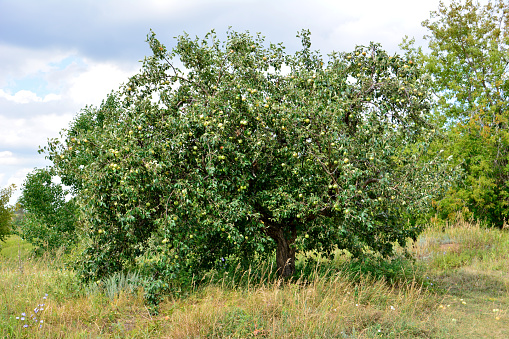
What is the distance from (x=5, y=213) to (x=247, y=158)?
16.9 m

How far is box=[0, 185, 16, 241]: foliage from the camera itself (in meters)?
18.8

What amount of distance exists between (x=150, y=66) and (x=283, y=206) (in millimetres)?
3609

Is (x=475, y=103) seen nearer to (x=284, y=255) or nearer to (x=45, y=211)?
(x=284, y=255)

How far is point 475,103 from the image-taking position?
1645cm

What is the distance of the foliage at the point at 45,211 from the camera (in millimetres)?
14289

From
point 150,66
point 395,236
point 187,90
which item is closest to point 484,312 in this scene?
point 395,236

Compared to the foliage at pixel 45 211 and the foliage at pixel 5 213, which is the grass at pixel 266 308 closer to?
the foliage at pixel 45 211

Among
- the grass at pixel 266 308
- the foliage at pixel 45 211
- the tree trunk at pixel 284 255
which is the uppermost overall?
the foliage at pixel 45 211

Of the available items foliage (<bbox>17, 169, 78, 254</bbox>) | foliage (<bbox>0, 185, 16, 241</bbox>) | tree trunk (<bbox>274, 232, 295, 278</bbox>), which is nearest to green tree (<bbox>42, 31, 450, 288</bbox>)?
tree trunk (<bbox>274, 232, 295, 278</bbox>)

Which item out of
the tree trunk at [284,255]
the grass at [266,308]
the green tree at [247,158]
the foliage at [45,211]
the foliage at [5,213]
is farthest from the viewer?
the foliage at [5,213]

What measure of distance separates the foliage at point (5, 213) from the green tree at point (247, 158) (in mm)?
13772

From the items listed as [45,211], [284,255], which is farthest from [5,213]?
[284,255]

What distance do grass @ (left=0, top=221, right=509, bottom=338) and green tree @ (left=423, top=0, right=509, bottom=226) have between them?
721cm

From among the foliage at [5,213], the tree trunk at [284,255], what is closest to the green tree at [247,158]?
the tree trunk at [284,255]
